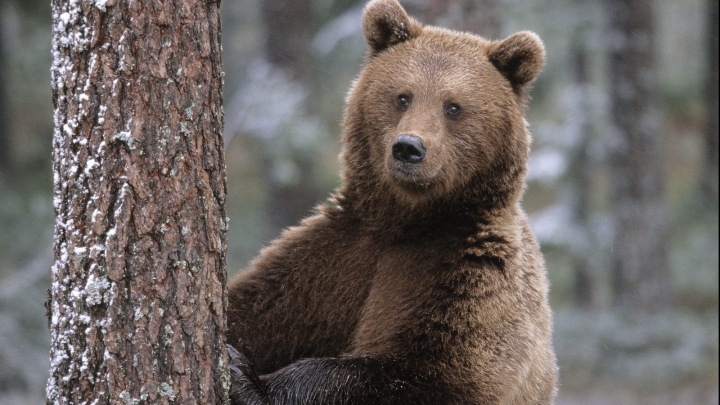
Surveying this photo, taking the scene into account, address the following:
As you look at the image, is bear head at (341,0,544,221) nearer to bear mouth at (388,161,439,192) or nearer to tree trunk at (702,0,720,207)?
bear mouth at (388,161,439,192)

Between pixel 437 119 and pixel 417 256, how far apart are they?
76 cm

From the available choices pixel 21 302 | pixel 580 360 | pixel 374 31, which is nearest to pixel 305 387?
pixel 374 31

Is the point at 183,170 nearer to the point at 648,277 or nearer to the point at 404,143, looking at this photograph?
the point at 404,143

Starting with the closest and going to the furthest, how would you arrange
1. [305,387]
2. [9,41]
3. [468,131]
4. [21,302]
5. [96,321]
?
[96,321] < [305,387] < [468,131] < [21,302] < [9,41]

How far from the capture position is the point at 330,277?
405 cm

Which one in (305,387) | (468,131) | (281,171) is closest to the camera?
(305,387)

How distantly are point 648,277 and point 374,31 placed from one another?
887cm

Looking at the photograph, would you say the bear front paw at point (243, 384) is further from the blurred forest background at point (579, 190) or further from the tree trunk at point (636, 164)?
the tree trunk at point (636, 164)

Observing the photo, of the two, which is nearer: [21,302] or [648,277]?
[21,302]

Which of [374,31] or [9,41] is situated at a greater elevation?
[9,41]

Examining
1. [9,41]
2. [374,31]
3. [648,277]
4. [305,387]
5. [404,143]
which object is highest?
[9,41]

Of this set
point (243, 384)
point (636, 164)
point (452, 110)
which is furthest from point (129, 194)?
point (636, 164)

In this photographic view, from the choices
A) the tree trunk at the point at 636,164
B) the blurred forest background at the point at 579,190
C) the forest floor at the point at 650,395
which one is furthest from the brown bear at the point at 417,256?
the tree trunk at the point at 636,164

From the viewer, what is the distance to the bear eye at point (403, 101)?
419 centimetres
